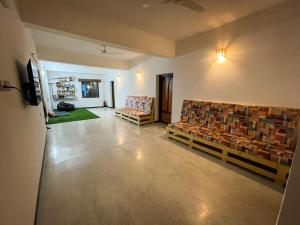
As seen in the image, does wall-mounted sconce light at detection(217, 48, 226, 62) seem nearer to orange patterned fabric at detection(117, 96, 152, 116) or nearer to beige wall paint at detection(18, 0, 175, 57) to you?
beige wall paint at detection(18, 0, 175, 57)

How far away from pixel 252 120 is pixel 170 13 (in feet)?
8.51

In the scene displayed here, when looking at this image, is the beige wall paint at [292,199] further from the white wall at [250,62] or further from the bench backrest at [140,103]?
the bench backrest at [140,103]

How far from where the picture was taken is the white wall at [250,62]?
87.6 inches

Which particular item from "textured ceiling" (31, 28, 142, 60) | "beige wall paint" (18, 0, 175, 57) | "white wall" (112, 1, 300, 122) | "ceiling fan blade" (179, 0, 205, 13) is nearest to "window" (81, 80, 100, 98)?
"textured ceiling" (31, 28, 142, 60)

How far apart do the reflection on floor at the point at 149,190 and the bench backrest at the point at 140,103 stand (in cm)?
244

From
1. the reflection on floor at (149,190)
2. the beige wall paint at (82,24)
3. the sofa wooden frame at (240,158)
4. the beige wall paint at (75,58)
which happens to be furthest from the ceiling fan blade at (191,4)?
the beige wall paint at (75,58)

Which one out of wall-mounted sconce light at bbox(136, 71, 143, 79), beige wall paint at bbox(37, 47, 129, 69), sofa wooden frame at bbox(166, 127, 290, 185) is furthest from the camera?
wall-mounted sconce light at bbox(136, 71, 143, 79)

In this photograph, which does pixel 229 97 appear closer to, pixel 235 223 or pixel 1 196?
pixel 235 223

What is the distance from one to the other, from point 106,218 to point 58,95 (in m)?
9.38

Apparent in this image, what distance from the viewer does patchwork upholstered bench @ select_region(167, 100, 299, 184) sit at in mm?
2027

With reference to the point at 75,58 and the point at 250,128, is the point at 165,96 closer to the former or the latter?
the point at 250,128

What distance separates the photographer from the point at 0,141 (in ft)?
2.83

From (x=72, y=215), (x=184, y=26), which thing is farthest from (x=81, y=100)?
(x=72, y=215)

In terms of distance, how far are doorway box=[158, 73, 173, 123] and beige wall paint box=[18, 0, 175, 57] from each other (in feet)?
4.46
